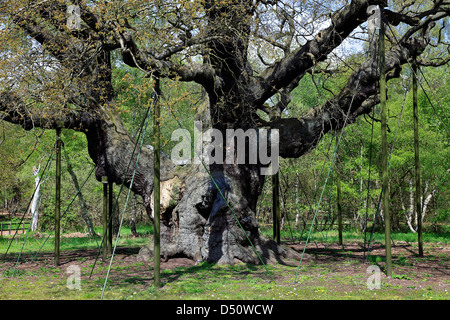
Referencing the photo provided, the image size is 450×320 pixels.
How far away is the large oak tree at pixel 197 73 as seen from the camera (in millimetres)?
8445

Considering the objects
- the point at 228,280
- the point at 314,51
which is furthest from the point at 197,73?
the point at 228,280

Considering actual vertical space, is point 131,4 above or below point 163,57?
above

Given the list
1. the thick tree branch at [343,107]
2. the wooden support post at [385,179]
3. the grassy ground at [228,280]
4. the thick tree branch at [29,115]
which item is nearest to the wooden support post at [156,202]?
the grassy ground at [228,280]

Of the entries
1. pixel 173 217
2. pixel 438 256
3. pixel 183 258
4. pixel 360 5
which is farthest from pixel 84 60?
pixel 438 256

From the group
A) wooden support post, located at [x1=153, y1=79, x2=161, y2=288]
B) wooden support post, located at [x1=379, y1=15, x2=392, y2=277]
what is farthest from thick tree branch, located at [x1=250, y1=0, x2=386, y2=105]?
wooden support post, located at [x1=153, y1=79, x2=161, y2=288]

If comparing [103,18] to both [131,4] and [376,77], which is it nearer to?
[131,4]

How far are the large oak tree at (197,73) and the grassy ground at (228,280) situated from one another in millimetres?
1131

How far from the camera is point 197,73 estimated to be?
30.6ft

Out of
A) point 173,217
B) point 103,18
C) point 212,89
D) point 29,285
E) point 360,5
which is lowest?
point 29,285

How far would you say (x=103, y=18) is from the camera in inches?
318

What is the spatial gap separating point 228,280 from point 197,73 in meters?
4.26

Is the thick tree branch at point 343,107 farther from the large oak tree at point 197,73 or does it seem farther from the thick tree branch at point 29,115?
the thick tree branch at point 29,115

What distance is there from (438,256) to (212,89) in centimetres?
689

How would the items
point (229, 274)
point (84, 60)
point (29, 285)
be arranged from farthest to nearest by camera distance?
point (84, 60)
point (229, 274)
point (29, 285)
